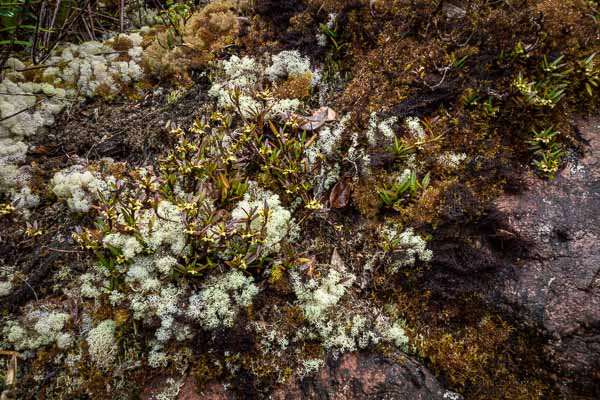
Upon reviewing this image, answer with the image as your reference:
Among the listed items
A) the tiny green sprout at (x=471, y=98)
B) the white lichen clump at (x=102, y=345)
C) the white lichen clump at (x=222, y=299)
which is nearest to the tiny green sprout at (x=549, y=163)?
the tiny green sprout at (x=471, y=98)

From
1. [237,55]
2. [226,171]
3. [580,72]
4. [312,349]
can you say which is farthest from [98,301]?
[580,72]

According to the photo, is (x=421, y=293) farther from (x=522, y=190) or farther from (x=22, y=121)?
(x=22, y=121)

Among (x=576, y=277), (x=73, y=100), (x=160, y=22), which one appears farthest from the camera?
(x=160, y=22)

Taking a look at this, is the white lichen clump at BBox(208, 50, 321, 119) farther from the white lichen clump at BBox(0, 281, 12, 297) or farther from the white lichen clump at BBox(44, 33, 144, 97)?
the white lichen clump at BBox(0, 281, 12, 297)

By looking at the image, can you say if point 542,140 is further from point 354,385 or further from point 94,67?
point 94,67

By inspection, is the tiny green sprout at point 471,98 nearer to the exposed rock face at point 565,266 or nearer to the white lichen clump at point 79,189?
the exposed rock face at point 565,266

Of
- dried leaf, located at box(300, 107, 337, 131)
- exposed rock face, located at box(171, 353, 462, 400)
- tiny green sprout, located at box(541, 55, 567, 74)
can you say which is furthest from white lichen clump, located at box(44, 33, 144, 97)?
tiny green sprout, located at box(541, 55, 567, 74)
